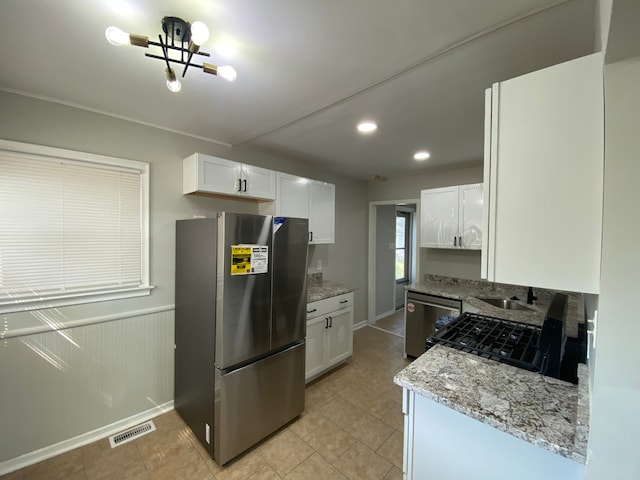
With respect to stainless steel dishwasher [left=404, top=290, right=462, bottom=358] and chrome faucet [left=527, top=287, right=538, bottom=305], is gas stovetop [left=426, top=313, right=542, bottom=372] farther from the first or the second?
chrome faucet [left=527, top=287, right=538, bottom=305]

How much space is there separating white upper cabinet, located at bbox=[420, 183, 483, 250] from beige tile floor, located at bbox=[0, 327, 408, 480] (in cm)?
189

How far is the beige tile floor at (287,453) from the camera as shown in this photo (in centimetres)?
175

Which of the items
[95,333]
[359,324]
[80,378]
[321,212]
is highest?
[321,212]

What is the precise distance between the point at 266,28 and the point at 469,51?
97 centimetres

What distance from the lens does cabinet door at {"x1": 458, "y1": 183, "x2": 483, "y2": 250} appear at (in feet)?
10.0

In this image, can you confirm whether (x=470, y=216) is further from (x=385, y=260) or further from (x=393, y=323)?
(x=393, y=323)

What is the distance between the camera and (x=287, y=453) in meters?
1.92

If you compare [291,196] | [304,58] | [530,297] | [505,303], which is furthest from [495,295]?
[304,58]

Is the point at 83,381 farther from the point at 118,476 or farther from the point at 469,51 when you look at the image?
the point at 469,51

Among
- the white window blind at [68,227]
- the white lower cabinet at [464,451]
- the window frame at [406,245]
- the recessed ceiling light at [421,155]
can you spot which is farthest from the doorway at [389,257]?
the white window blind at [68,227]

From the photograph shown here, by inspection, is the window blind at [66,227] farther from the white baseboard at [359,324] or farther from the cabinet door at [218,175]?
the white baseboard at [359,324]

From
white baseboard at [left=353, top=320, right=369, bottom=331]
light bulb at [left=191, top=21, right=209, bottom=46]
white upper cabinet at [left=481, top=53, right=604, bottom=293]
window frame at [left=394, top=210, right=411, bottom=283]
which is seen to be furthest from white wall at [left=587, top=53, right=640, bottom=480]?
window frame at [left=394, top=210, right=411, bottom=283]

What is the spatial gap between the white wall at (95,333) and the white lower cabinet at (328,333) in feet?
4.28

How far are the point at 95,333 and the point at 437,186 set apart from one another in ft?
13.3
